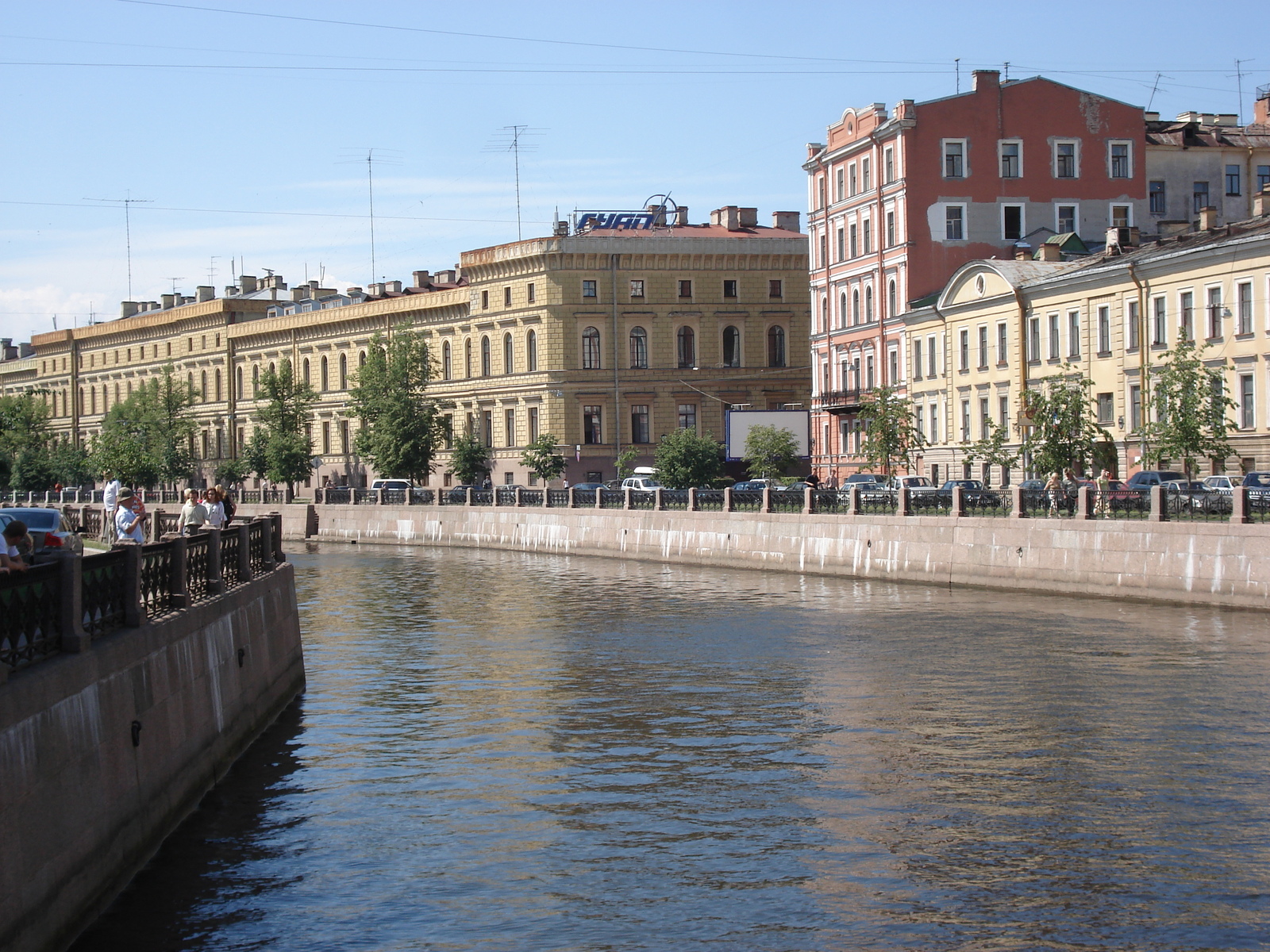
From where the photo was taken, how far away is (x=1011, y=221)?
62.1 metres

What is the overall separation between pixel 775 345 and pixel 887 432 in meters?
24.1

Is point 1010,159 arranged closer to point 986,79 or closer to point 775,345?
point 986,79

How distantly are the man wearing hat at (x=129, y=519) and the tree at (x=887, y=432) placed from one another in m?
30.9

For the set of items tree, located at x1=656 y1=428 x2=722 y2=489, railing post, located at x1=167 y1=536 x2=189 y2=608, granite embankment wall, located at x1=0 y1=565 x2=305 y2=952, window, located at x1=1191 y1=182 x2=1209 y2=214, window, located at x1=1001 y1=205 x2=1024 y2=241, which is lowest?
granite embankment wall, located at x1=0 y1=565 x2=305 y2=952

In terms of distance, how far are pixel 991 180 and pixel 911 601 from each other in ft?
108

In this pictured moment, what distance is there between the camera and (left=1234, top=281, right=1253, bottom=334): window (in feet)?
141

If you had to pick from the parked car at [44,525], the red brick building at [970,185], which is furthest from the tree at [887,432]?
the parked car at [44,525]

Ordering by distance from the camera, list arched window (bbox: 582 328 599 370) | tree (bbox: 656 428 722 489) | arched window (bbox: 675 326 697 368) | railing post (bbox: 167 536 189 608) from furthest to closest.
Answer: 1. arched window (bbox: 675 326 697 368)
2. arched window (bbox: 582 328 599 370)
3. tree (bbox: 656 428 722 489)
4. railing post (bbox: 167 536 189 608)

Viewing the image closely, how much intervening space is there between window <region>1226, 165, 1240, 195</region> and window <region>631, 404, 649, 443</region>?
27.2 m

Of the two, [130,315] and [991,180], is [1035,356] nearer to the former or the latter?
[991,180]

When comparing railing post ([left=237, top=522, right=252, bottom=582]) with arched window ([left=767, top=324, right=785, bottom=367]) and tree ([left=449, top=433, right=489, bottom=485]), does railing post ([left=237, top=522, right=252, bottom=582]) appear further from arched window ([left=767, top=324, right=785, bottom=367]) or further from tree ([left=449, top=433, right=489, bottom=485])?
arched window ([left=767, top=324, right=785, bottom=367])

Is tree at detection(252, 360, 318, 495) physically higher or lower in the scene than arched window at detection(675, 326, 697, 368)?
lower

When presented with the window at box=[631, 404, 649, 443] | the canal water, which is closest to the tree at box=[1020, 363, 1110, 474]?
the canal water

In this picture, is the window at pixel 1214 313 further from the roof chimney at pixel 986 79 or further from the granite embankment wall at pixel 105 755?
the granite embankment wall at pixel 105 755
